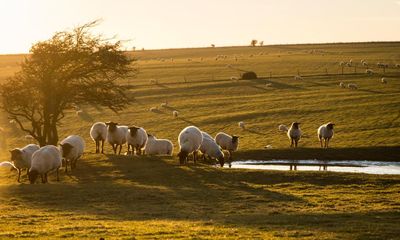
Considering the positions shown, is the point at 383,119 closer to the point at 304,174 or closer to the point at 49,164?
the point at 304,174

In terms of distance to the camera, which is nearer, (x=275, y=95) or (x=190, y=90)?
(x=275, y=95)

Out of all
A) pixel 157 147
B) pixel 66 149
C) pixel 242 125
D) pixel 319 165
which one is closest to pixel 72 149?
pixel 66 149

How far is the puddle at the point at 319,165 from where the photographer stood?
120 ft

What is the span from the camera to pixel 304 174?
30.3 meters

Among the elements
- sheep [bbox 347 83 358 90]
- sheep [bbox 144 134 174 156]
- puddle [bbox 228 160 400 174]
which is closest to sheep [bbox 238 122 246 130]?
puddle [bbox 228 160 400 174]

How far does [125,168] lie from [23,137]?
28.7 metres

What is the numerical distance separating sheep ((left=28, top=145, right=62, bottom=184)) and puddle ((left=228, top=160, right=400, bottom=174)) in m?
13.1

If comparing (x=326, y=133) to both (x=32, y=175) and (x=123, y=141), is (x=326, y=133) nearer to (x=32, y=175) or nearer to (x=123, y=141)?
(x=123, y=141)

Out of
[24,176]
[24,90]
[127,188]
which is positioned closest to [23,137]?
[24,90]

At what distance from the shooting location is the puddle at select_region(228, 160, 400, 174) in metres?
36.6

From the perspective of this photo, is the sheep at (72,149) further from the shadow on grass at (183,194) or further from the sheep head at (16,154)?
the sheep head at (16,154)

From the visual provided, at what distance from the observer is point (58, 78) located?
39.9 m

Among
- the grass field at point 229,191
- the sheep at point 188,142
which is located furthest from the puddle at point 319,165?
the sheep at point 188,142

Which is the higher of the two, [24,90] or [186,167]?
[24,90]
